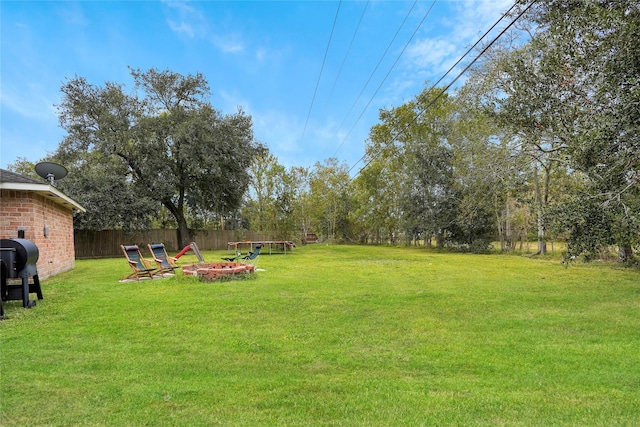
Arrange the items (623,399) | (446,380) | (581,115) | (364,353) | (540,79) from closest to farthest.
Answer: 1. (623,399)
2. (446,380)
3. (364,353)
4. (581,115)
5. (540,79)

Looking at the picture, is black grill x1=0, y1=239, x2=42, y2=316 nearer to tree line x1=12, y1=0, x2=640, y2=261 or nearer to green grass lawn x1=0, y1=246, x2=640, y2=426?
green grass lawn x1=0, y1=246, x2=640, y2=426

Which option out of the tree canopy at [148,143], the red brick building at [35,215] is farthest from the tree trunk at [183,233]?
the red brick building at [35,215]

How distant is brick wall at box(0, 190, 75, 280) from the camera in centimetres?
827

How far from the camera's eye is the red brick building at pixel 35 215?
323 inches

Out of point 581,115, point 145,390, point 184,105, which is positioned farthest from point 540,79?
point 184,105

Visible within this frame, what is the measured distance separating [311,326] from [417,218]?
2112 centimetres

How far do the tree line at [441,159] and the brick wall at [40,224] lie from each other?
7457 mm

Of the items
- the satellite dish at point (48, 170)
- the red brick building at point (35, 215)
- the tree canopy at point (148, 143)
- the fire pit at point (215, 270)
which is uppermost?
the tree canopy at point (148, 143)

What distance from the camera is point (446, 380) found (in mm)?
3072

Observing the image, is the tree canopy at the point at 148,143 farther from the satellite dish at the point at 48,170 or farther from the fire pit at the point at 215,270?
the fire pit at the point at 215,270

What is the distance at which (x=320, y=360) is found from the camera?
3537mm

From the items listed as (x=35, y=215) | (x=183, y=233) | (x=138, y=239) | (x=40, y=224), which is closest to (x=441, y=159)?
(x=183, y=233)

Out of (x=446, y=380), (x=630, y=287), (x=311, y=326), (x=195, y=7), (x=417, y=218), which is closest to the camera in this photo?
(x=446, y=380)

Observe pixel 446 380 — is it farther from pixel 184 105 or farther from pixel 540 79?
pixel 184 105
